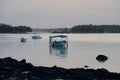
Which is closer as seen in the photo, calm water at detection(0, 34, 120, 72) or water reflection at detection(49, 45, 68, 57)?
calm water at detection(0, 34, 120, 72)

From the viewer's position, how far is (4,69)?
66.5 ft

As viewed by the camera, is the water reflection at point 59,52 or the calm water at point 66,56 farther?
the water reflection at point 59,52

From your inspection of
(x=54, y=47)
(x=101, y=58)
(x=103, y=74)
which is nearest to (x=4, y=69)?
(x=103, y=74)

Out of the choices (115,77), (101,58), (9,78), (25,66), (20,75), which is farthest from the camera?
(101,58)

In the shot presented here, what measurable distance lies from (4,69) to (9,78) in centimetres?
367

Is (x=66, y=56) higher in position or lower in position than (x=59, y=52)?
higher

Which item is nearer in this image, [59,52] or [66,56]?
[66,56]

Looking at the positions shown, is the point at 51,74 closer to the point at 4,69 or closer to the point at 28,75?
the point at 28,75

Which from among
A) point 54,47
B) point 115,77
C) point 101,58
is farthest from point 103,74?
point 54,47

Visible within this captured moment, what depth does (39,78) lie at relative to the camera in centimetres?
1730

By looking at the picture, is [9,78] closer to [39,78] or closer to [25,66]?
[39,78]

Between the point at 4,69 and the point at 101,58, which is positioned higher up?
the point at 4,69

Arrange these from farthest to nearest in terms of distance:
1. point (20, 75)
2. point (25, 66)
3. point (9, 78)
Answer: point (25, 66)
point (20, 75)
point (9, 78)

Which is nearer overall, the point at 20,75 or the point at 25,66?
the point at 20,75
